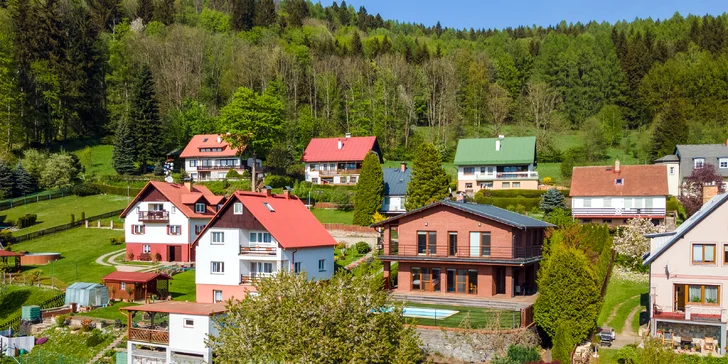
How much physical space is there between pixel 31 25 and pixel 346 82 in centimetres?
4652

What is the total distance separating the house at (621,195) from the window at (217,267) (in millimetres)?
30964

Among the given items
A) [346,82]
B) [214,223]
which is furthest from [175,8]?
[214,223]

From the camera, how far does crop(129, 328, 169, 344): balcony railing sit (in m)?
40.8

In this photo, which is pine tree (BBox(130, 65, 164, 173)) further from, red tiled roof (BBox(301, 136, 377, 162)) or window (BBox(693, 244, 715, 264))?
window (BBox(693, 244, 715, 264))

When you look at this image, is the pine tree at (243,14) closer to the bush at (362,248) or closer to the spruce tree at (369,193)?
the spruce tree at (369,193)

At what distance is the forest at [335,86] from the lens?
3903 inches

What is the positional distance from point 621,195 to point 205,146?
51.3 meters

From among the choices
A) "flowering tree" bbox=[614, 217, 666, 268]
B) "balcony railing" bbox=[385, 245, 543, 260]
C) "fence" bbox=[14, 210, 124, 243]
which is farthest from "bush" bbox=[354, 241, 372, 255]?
"fence" bbox=[14, 210, 124, 243]

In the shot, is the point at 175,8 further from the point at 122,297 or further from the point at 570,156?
the point at 122,297

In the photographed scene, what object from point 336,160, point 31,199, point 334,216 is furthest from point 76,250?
point 336,160

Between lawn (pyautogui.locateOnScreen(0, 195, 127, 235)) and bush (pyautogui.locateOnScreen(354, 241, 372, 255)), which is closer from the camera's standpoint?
bush (pyautogui.locateOnScreen(354, 241, 372, 255))

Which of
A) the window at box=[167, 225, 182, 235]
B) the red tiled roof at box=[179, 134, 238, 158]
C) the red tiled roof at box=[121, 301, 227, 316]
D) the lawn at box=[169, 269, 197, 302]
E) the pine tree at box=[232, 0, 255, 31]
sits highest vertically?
the pine tree at box=[232, 0, 255, 31]

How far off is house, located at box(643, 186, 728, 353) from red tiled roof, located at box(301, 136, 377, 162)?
53.9m

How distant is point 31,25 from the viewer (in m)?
111
